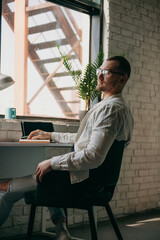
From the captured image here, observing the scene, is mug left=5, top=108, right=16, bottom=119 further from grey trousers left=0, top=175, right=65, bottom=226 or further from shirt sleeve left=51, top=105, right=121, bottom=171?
shirt sleeve left=51, top=105, right=121, bottom=171

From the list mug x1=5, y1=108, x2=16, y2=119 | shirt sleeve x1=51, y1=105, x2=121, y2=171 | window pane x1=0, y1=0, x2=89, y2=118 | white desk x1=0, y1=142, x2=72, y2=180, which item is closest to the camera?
shirt sleeve x1=51, y1=105, x2=121, y2=171

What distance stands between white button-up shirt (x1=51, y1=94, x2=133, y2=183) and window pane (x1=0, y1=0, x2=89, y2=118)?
5.29 ft

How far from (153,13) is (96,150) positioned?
337 centimetres

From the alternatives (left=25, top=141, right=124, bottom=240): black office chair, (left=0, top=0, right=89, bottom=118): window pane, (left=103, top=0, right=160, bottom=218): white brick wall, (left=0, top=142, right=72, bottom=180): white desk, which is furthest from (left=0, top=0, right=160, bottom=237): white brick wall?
(left=25, top=141, right=124, bottom=240): black office chair

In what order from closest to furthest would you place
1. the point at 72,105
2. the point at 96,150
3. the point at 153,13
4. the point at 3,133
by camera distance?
the point at 96,150, the point at 3,133, the point at 72,105, the point at 153,13

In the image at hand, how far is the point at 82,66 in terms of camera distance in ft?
13.6

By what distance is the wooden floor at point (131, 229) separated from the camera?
322 centimetres

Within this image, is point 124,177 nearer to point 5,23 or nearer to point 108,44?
point 108,44

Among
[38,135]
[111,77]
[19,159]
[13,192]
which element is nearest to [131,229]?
[19,159]

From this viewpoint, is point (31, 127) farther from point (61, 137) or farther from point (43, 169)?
point (43, 169)

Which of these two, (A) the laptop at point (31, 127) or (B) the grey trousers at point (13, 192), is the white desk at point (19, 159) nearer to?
(A) the laptop at point (31, 127)

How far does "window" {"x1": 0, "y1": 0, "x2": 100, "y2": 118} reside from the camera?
343cm

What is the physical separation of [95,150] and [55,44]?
228 cm

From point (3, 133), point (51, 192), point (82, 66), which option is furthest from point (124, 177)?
point (51, 192)
